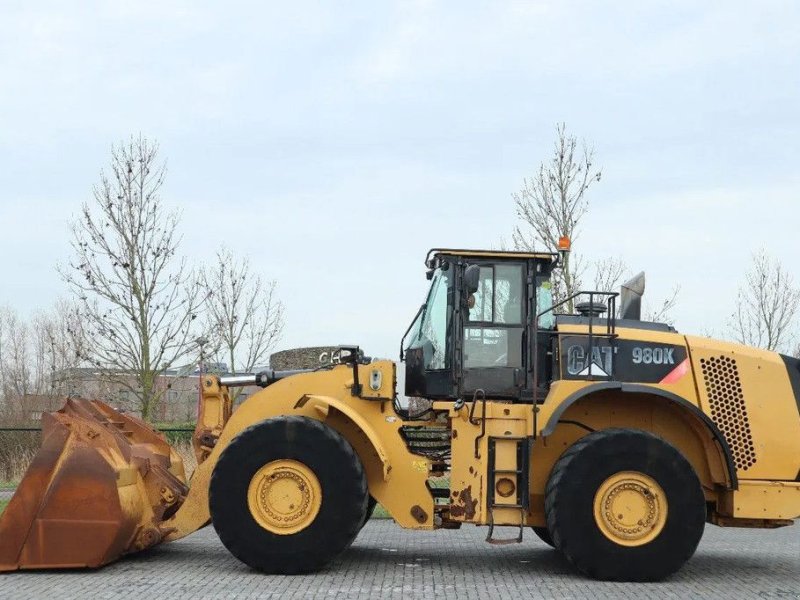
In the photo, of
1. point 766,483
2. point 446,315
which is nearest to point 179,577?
point 446,315

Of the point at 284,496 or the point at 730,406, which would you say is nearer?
the point at 284,496

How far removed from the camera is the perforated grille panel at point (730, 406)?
31.7ft

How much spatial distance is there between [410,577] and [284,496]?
1.32 m

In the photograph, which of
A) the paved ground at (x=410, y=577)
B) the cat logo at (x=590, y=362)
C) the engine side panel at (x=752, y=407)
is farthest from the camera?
the cat logo at (x=590, y=362)

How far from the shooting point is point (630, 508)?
9.37 metres

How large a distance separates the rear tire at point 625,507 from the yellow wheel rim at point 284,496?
210 centimetres

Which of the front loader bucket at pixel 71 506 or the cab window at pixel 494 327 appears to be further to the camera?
the cab window at pixel 494 327

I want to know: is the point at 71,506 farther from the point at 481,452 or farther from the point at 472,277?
the point at 472,277

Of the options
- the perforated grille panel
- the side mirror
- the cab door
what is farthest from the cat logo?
the side mirror

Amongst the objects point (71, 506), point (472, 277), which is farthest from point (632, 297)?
point (71, 506)

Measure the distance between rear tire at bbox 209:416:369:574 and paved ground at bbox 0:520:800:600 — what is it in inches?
9.3

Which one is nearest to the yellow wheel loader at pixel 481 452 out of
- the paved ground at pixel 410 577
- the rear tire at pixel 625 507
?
the rear tire at pixel 625 507

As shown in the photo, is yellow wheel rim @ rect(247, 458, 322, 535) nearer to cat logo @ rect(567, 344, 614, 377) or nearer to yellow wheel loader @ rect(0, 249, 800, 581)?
yellow wheel loader @ rect(0, 249, 800, 581)

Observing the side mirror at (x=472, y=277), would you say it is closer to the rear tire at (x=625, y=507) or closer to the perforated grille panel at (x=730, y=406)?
the rear tire at (x=625, y=507)
